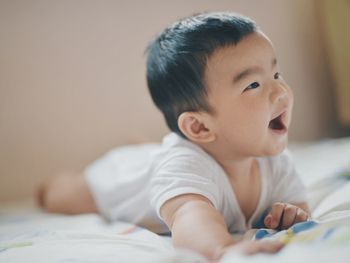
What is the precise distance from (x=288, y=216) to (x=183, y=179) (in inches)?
7.6

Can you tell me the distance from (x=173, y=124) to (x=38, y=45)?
79cm

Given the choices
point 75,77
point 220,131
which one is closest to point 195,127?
point 220,131

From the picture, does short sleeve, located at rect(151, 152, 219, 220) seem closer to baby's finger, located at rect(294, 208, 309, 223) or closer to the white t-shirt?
the white t-shirt

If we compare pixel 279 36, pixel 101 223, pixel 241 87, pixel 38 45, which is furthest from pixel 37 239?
pixel 279 36

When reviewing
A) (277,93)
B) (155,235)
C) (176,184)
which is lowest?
(155,235)

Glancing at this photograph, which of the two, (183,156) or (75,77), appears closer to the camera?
(183,156)

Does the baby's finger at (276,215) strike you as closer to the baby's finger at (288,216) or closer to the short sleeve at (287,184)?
the baby's finger at (288,216)

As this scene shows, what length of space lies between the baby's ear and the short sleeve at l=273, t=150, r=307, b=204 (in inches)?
7.3

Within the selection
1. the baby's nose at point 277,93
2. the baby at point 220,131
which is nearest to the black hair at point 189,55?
the baby at point 220,131

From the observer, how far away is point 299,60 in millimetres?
1827

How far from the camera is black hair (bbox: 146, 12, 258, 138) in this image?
833mm

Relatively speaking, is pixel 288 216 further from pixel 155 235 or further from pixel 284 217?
pixel 155 235

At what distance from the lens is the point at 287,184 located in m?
0.95

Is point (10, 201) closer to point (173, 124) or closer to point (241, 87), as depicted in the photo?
point (173, 124)
